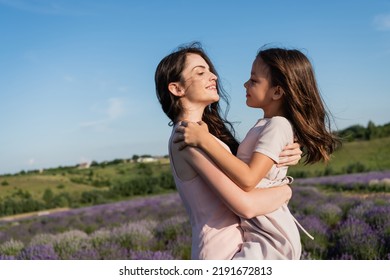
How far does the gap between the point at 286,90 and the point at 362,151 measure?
3535 centimetres

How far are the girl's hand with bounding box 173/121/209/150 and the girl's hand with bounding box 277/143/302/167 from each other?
381mm

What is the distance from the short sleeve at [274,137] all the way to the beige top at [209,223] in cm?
24

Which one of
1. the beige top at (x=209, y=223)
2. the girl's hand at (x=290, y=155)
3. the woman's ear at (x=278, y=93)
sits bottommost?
the beige top at (x=209, y=223)

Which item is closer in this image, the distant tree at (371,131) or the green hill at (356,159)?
the green hill at (356,159)

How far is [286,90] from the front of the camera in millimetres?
2365

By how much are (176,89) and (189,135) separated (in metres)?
0.43

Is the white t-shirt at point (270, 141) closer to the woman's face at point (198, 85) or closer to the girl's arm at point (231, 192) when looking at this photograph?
the girl's arm at point (231, 192)

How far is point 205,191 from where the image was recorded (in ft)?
7.07

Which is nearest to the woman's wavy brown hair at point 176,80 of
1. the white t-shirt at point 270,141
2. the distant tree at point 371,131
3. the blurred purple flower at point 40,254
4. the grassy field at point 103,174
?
the white t-shirt at point 270,141

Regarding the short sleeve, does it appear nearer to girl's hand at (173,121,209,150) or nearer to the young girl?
the young girl

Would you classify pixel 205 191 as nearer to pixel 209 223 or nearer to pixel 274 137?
pixel 209 223

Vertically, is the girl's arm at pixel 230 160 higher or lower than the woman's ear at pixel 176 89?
lower

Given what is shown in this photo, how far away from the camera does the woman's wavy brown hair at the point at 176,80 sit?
98.1 inches

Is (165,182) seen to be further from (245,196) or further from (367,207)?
(245,196)
